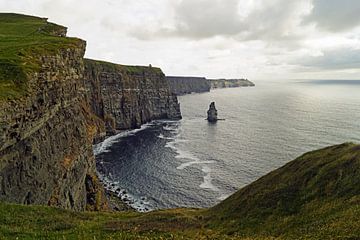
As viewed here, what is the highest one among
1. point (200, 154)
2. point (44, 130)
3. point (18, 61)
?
point (18, 61)

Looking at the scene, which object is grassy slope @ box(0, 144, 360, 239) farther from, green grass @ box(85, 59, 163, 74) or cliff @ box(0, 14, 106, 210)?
green grass @ box(85, 59, 163, 74)

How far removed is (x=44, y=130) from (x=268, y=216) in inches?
1444

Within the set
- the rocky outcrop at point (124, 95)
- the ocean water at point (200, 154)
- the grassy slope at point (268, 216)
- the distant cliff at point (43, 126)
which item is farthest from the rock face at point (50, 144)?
the rocky outcrop at point (124, 95)

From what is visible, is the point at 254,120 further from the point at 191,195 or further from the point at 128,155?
the point at 191,195

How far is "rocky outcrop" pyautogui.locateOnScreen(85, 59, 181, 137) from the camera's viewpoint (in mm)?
146875

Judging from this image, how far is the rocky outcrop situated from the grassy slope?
107073mm

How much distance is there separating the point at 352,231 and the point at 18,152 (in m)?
36.8

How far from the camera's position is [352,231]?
18.2 meters

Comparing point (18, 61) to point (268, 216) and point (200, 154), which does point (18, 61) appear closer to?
point (268, 216)

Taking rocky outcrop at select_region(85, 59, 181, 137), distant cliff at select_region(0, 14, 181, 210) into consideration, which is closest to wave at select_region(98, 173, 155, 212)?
distant cliff at select_region(0, 14, 181, 210)

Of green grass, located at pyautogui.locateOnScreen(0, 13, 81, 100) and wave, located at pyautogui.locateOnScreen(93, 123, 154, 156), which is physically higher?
green grass, located at pyautogui.locateOnScreen(0, 13, 81, 100)

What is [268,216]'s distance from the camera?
27.1 meters

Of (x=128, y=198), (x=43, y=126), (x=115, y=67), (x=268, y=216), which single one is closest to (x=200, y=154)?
(x=128, y=198)

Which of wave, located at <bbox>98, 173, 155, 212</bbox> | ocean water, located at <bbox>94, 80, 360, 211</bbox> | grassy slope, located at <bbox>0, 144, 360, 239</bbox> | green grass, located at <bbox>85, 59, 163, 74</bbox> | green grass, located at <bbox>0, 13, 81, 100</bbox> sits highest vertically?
green grass, located at <bbox>85, 59, 163, 74</bbox>
